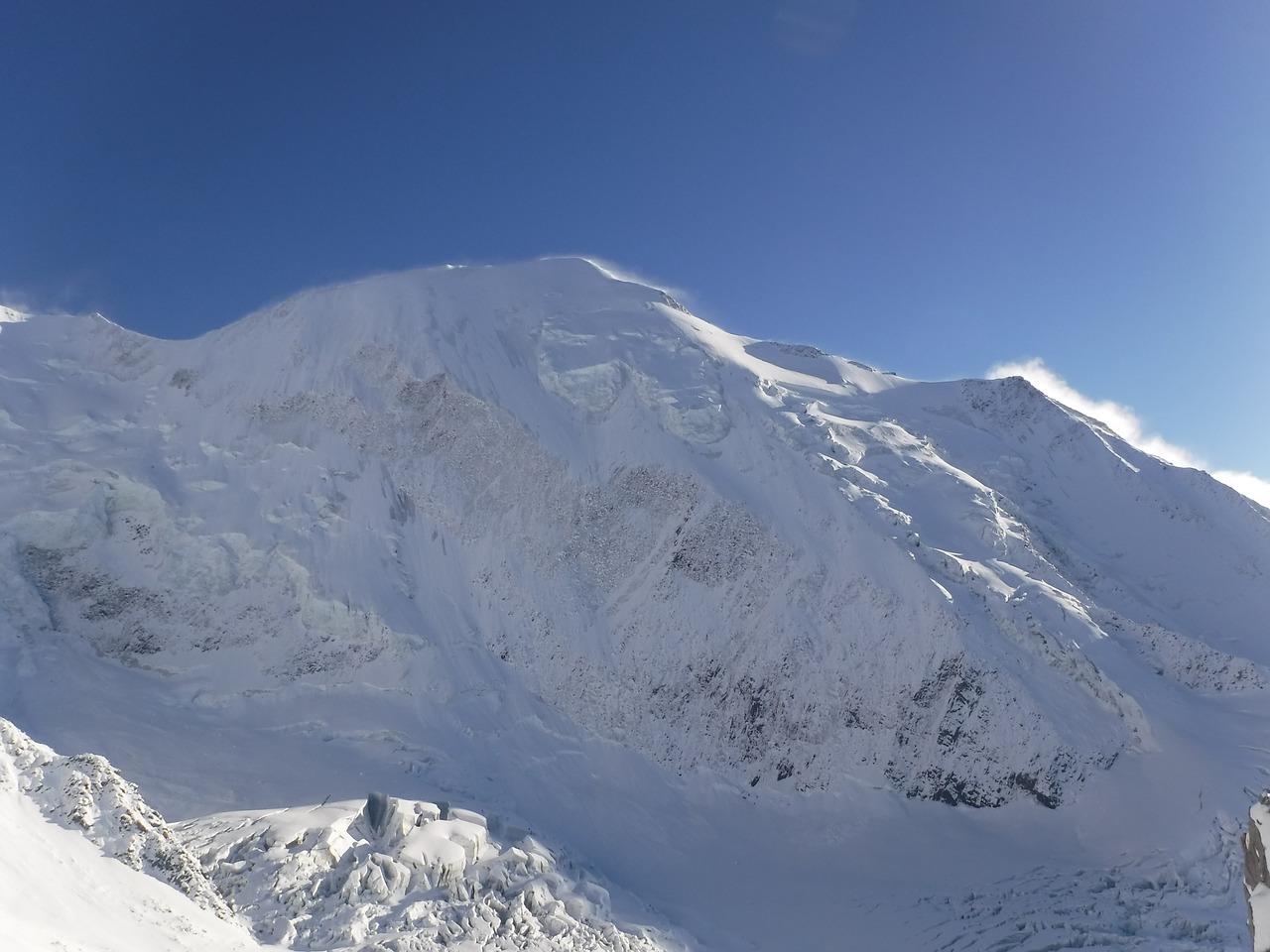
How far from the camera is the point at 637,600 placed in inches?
1999

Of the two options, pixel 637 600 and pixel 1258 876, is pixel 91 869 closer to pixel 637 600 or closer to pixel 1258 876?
pixel 1258 876

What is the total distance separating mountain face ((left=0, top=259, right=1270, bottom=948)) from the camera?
125ft

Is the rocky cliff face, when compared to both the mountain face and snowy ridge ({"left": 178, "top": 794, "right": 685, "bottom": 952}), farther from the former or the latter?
the mountain face

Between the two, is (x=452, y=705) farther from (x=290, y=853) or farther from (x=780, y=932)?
(x=780, y=932)

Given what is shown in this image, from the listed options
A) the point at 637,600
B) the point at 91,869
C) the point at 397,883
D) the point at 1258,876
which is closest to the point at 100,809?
the point at 91,869

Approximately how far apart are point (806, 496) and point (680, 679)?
14.7 m

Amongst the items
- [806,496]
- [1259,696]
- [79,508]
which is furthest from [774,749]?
[79,508]

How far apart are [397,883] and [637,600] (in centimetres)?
2520

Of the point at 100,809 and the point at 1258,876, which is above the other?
the point at 1258,876

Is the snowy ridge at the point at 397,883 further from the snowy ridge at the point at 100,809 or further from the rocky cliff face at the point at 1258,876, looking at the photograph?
the rocky cliff face at the point at 1258,876

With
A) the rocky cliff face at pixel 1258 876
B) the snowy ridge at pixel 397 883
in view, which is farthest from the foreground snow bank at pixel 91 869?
the rocky cliff face at pixel 1258 876

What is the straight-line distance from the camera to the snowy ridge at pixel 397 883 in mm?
25562

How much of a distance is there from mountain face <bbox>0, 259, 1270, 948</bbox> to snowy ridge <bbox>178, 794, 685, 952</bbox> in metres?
4.73

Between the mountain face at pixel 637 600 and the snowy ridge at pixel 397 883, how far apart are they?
4732 millimetres
